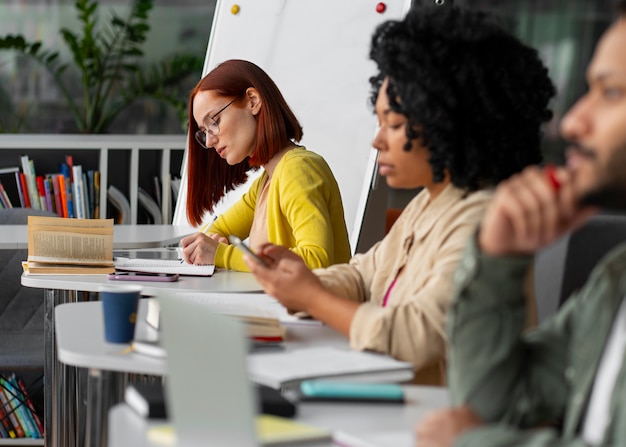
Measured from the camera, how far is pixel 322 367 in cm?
163

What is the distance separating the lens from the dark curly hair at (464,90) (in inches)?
71.1

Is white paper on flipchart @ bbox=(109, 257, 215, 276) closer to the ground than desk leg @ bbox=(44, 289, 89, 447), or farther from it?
farther from it

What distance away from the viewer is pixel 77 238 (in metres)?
2.74

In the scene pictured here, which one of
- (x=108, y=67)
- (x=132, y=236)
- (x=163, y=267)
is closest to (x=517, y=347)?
(x=163, y=267)

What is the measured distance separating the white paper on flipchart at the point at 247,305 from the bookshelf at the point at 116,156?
9.62 feet

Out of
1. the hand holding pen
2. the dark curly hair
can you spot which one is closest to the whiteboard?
the dark curly hair

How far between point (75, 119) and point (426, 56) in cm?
499

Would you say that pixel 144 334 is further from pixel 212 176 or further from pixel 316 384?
pixel 212 176

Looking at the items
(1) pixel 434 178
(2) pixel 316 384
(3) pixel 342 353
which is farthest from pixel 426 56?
(2) pixel 316 384

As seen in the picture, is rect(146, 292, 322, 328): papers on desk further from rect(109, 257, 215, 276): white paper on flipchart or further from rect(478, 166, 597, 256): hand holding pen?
rect(478, 166, 597, 256): hand holding pen

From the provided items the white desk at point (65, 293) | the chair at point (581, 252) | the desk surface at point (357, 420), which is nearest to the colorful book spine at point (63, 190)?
the white desk at point (65, 293)

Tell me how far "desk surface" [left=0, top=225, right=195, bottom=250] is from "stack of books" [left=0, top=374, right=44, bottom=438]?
64 cm

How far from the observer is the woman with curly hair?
1739mm

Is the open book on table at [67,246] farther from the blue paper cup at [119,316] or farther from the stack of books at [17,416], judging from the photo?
the stack of books at [17,416]
